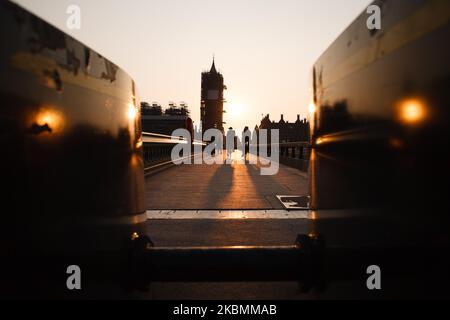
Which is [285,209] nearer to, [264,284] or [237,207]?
[237,207]

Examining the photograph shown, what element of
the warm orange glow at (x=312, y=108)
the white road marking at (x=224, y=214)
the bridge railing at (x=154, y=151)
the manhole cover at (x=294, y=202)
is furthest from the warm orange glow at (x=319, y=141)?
the bridge railing at (x=154, y=151)

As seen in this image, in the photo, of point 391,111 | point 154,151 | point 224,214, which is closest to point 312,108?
point 391,111

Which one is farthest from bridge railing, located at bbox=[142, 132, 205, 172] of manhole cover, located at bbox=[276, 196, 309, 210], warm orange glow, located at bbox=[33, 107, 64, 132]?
warm orange glow, located at bbox=[33, 107, 64, 132]

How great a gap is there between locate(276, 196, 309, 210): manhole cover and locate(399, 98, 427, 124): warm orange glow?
5328 mm

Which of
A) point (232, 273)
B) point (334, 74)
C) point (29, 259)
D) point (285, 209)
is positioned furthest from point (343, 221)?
point (285, 209)

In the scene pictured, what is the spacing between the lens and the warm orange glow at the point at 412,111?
157 centimetres

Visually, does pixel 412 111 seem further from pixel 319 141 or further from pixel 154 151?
pixel 154 151

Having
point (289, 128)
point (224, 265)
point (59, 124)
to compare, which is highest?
point (289, 128)

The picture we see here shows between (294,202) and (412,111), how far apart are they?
6.15 meters

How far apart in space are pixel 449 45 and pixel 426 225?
2.23ft

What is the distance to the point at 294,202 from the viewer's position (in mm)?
7691

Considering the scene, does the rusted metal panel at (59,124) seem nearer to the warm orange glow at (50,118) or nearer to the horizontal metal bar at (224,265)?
the warm orange glow at (50,118)

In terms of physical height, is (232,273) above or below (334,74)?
below

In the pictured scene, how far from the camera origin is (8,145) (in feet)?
5.07
